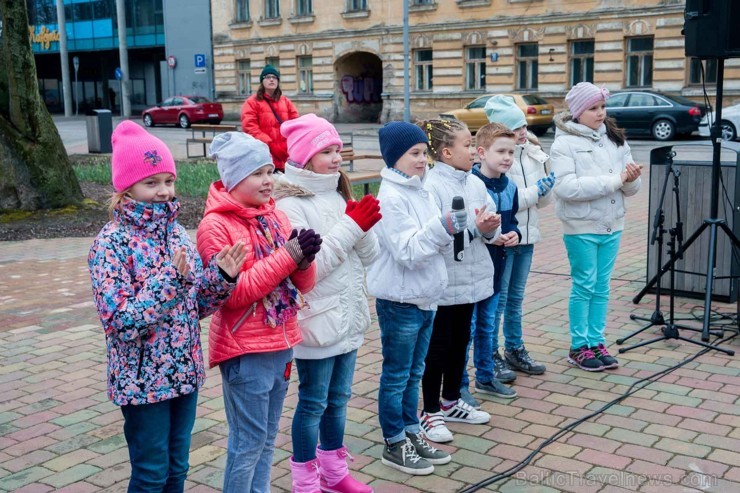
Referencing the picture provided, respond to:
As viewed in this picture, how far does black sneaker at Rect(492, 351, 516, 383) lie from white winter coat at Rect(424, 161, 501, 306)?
0.94 metres

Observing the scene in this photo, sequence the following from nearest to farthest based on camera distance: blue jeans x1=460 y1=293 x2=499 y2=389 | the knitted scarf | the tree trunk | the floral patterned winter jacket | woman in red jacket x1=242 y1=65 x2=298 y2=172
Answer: the floral patterned winter jacket < the knitted scarf < blue jeans x1=460 y1=293 x2=499 y2=389 < woman in red jacket x1=242 y1=65 x2=298 y2=172 < the tree trunk

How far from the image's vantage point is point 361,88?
4181 centimetres

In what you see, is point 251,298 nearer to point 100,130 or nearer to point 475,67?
point 100,130

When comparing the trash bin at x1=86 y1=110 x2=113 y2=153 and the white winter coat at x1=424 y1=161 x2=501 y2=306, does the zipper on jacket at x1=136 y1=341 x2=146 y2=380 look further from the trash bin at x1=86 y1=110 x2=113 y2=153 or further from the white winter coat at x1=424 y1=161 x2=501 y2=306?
the trash bin at x1=86 y1=110 x2=113 y2=153

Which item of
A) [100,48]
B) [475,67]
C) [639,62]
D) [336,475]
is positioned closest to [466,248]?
[336,475]

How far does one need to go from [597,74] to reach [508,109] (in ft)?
93.9

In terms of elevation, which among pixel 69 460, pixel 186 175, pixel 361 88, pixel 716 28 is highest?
pixel 716 28

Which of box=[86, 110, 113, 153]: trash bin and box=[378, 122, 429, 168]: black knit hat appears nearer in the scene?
box=[378, 122, 429, 168]: black knit hat

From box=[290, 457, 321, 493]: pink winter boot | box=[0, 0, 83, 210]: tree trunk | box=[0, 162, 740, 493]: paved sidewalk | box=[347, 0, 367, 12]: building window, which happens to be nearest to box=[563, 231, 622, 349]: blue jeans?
box=[0, 162, 740, 493]: paved sidewalk

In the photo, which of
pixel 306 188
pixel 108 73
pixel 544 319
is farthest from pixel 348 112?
pixel 306 188

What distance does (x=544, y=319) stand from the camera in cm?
701

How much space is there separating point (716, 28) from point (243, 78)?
134ft

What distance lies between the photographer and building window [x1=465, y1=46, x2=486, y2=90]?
36.1m

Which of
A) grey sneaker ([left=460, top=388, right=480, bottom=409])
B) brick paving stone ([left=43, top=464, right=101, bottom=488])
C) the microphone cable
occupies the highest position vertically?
grey sneaker ([left=460, top=388, right=480, bottom=409])
